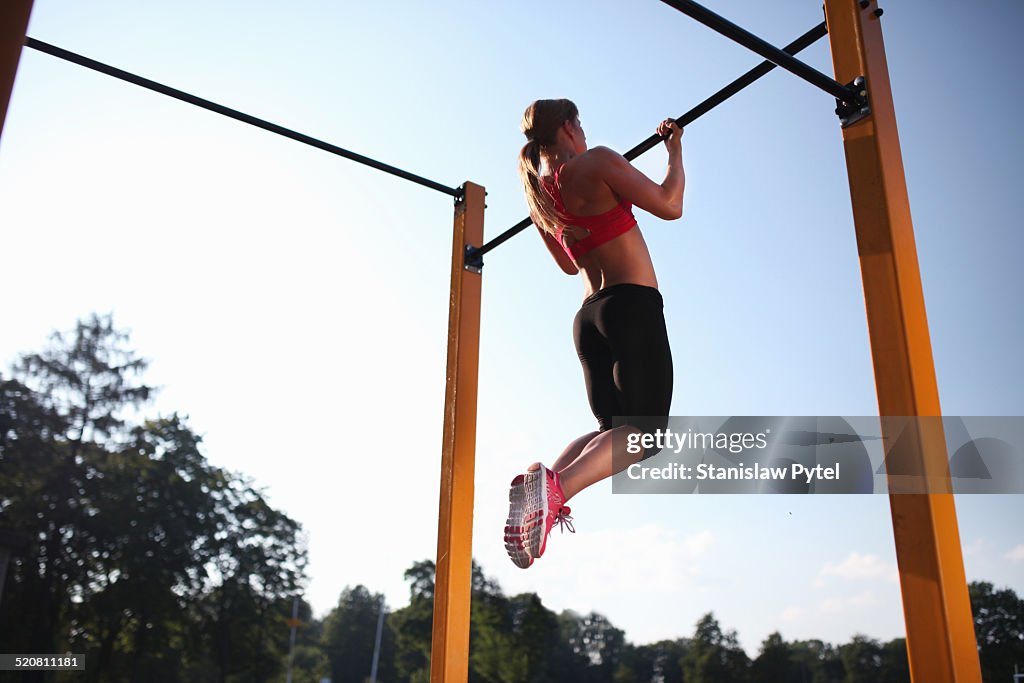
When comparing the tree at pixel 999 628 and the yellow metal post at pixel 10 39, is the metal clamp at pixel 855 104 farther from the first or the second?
the tree at pixel 999 628

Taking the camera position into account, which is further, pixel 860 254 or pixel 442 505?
pixel 442 505

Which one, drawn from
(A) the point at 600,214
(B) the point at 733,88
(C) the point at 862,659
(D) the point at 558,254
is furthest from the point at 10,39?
(C) the point at 862,659

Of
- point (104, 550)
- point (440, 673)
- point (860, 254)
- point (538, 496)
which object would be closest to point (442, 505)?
point (440, 673)

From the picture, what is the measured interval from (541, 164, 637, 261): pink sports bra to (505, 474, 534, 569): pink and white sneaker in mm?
657

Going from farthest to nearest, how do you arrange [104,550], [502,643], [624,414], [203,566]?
[502,643] → [203,566] → [104,550] → [624,414]

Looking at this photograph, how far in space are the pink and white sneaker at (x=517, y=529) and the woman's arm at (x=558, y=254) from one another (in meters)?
0.83

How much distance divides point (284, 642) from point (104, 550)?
6.85 metres

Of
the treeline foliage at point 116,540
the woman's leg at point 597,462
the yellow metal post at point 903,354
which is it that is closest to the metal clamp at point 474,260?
the woman's leg at point 597,462

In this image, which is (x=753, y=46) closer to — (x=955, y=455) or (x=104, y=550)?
(x=955, y=455)

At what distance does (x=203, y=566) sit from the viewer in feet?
72.9

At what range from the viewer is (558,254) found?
2531 mm

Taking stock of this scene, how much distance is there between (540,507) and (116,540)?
21682 mm

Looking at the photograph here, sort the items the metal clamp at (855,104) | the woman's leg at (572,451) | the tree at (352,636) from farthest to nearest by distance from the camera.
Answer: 1. the tree at (352,636)
2. the woman's leg at (572,451)
3. the metal clamp at (855,104)

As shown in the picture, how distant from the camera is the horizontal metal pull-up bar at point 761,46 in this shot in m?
1.77
